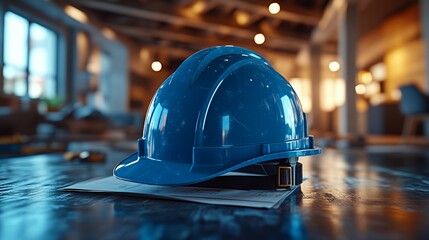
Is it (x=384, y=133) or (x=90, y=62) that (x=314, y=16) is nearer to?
(x=384, y=133)

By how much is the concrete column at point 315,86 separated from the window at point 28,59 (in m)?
6.86

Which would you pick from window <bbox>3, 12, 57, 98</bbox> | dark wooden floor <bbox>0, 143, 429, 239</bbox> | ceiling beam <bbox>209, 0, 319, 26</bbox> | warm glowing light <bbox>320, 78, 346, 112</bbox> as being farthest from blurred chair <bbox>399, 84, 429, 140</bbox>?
warm glowing light <bbox>320, 78, 346, 112</bbox>


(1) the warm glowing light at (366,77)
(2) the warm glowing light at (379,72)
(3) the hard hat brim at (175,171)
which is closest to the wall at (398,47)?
(2) the warm glowing light at (379,72)

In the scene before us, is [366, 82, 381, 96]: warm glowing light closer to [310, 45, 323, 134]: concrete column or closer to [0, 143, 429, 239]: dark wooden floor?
[310, 45, 323, 134]: concrete column

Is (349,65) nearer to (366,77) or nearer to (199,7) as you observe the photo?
(199,7)

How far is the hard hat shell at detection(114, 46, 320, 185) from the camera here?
78cm

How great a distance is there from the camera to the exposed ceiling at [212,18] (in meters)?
5.88

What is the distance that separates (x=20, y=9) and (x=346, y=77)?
7120mm

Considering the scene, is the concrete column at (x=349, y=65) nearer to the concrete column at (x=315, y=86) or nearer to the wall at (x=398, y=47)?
the wall at (x=398, y=47)

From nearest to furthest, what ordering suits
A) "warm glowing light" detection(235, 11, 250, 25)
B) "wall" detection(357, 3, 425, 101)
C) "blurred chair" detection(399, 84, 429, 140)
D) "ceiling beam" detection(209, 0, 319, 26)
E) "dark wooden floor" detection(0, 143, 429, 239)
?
"dark wooden floor" detection(0, 143, 429, 239) → "blurred chair" detection(399, 84, 429, 140) → "ceiling beam" detection(209, 0, 319, 26) → "warm glowing light" detection(235, 11, 250, 25) → "wall" detection(357, 3, 425, 101)

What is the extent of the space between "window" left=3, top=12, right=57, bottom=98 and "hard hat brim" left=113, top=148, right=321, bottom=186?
7.53 metres

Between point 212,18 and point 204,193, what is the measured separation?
6.19 metres

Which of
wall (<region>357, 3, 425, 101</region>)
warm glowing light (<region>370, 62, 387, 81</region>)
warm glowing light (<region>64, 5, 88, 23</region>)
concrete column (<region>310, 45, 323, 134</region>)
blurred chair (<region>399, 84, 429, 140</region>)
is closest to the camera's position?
blurred chair (<region>399, 84, 429, 140</region>)

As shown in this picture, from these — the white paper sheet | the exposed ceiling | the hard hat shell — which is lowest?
the white paper sheet
